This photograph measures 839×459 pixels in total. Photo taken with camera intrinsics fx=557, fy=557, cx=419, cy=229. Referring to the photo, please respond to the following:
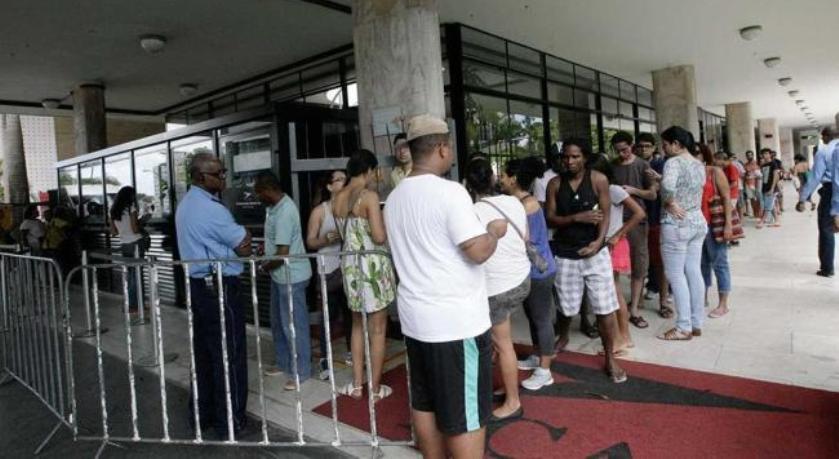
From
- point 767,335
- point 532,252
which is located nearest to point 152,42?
point 532,252

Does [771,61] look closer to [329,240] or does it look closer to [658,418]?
[658,418]

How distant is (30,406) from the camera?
13.8 feet

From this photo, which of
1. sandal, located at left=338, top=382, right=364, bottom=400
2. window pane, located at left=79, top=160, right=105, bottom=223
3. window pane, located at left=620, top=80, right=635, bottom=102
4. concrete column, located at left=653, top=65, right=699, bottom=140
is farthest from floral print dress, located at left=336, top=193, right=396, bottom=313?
window pane, located at left=620, top=80, right=635, bottom=102

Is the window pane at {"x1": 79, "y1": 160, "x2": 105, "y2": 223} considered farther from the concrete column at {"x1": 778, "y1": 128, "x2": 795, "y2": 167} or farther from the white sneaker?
the concrete column at {"x1": 778, "y1": 128, "x2": 795, "y2": 167}

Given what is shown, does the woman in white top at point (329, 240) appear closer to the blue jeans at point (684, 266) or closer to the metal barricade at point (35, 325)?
the metal barricade at point (35, 325)

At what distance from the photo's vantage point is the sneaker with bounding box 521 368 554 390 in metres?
3.78

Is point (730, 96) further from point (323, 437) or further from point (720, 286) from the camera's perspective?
point (323, 437)

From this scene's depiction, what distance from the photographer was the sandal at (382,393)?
3798mm

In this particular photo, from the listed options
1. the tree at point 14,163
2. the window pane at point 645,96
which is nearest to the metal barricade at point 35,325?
the tree at point 14,163

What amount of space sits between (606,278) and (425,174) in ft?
6.89

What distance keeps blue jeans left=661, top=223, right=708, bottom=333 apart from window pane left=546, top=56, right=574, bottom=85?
6677 millimetres

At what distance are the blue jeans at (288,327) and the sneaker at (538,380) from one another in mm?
1664

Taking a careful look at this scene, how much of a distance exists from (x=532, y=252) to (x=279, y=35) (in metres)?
6.23

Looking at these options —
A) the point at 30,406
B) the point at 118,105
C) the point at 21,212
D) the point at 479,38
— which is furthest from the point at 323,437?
the point at 21,212
